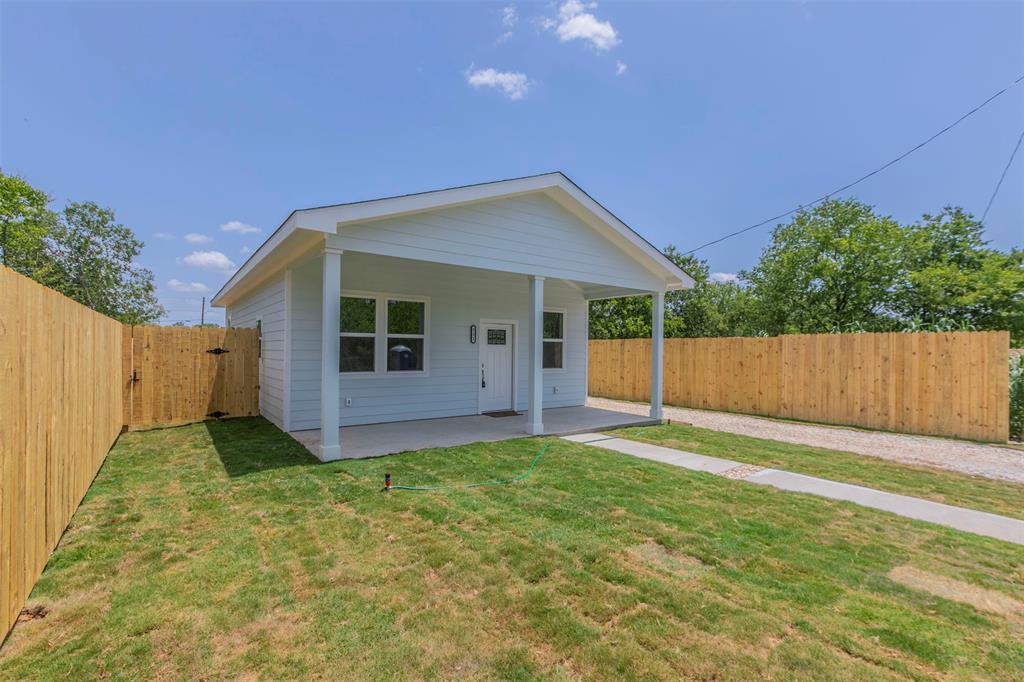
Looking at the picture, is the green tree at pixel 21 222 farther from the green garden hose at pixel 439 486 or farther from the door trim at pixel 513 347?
the green garden hose at pixel 439 486

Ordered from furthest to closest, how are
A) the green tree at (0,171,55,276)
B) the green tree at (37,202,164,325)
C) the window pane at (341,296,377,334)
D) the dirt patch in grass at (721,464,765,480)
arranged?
the green tree at (37,202,164,325), the green tree at (0,171,55,276), the window pane at (341,296,377,334), the dirt patch in grass at (721,464,765,480)

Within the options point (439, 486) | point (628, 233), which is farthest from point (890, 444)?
point (439, 486)

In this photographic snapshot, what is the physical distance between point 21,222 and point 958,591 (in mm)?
27422

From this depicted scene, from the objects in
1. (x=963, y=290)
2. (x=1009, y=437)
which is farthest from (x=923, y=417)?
(x=963, y=290)

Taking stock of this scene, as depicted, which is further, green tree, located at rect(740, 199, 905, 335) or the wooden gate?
green tree, located at rect(740, 199, 905, 335)

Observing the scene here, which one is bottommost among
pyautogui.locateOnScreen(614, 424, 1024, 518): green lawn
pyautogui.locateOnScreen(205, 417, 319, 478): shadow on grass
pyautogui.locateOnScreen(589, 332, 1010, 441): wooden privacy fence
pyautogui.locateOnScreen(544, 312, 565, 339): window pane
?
pyautogui.locateOnScreen(614, 424, 1024, 518): green lawn

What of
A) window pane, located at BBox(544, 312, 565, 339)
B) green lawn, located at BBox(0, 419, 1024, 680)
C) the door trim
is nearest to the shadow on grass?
green lawn, located at BBox(0, 419, 1024, 680)

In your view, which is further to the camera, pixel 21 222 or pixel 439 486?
pixel 21 222

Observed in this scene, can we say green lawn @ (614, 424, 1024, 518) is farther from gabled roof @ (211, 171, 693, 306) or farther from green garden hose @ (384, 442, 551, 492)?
gabled roof @ (211, 171, 693, 306)

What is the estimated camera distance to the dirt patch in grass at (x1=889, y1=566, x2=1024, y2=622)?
2.67 meters

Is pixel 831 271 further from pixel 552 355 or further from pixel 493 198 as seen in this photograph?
pixel 493 198

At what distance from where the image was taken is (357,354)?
8.20 m

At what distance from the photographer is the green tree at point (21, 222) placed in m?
16.4

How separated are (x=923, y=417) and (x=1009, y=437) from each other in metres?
1.32
